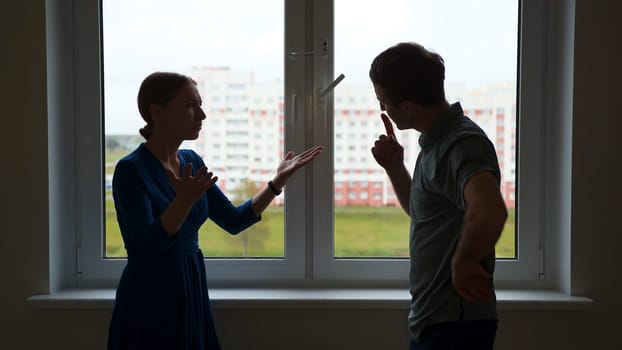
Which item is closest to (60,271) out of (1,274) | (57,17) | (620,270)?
(1,274)

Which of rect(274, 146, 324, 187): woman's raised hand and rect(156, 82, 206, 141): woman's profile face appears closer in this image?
rect(156, 82, 206, 141): woman's profile face

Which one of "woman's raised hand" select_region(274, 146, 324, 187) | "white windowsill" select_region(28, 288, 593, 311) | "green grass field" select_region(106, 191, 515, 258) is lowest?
"white windowsill" select_region(28, 288, 593, 311)

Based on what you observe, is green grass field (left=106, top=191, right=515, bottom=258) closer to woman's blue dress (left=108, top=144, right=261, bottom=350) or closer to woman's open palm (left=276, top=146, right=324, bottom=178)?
woman's open palm (left=276, top=146, right=324, bottom=178)

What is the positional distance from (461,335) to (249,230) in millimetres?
1110

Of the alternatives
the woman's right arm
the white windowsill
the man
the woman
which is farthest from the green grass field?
the man

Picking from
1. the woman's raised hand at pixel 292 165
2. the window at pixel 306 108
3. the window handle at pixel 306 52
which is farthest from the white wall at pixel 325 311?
the window handle at pixel 306 52

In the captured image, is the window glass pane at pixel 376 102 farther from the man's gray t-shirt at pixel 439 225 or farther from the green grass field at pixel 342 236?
the man's gray t-shirt at pixel 439 225

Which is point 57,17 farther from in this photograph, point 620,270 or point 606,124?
point 620,270

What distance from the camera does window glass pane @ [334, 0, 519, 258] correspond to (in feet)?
7.80

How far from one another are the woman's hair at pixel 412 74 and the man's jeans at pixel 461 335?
1.69 feet

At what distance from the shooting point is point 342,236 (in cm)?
245

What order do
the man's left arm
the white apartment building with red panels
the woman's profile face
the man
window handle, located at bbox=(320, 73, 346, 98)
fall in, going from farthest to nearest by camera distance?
the white apartment building with red panels < window handle, located at bbox=(320, 73, 346, 98) < the woman's profile face < the man < the man's left arm

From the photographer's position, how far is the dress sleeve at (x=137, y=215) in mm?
1792

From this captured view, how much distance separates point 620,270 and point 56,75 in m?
2.04
